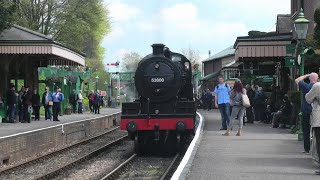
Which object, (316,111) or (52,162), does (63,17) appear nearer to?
(52,162)

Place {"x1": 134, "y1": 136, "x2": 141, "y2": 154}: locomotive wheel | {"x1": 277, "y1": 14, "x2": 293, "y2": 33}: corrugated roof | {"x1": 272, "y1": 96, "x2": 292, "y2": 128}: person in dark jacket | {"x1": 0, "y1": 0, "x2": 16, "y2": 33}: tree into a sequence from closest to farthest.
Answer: {"x1": 134, "y1": 136, "x2": 141, "y2": 154}: locomotive wheel, {"x1": 272, "y1": 96, "x2": 292, "y2": 128}: person in dark jacket, {"x1": 0, "y1": 0, "x2": 16, "y2": 33}: tree, {"x1": 277, "y1": 14, "x2": 293, "y2": 33}: corrugated roof

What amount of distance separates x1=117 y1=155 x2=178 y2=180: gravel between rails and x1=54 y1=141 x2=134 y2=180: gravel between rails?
0.51 meters

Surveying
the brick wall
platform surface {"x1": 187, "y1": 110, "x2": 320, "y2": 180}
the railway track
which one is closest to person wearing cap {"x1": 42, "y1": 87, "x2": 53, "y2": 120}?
the brick wall

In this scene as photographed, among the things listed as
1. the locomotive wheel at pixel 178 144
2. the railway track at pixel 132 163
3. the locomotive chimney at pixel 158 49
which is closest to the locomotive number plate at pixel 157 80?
the locomotive chimney at pixel 158 49

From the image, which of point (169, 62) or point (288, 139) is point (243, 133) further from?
point (169, 62)

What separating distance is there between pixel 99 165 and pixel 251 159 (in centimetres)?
520

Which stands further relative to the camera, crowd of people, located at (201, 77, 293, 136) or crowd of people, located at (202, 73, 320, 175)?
crowd of people, located at (201, 77, 293, 136)

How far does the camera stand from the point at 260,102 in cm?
2322

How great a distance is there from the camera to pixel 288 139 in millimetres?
16016

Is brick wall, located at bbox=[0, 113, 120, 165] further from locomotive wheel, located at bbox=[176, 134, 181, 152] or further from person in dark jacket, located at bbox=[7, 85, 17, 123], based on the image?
locomotive wheel, located at bbox=[176, 134, 181, 152]

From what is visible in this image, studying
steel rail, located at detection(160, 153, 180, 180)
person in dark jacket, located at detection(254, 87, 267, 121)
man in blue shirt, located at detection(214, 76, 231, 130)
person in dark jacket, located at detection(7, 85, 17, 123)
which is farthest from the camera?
person in dark jacket, located at detection(7, 85, 17, 123)

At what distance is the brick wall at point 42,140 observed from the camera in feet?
53.4

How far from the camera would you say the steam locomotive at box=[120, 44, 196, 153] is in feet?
50.6

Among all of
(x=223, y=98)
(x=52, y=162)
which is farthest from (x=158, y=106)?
(x=52, y=162)
